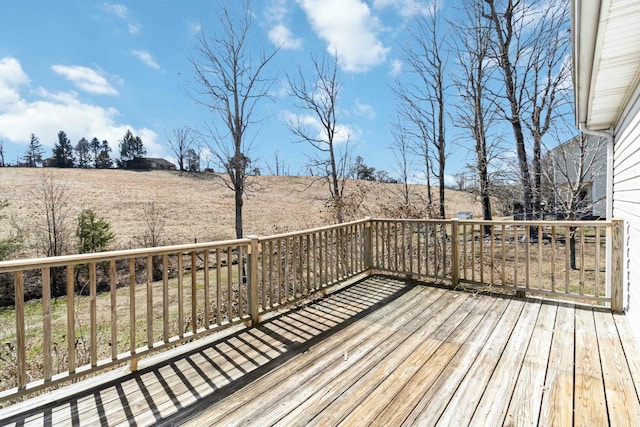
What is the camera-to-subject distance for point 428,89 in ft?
34.6

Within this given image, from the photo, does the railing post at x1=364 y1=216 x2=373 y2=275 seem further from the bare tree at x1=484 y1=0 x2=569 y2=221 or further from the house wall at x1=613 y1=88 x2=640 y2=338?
the bare tree at x1=484 y1=0 x2=569 y2=221

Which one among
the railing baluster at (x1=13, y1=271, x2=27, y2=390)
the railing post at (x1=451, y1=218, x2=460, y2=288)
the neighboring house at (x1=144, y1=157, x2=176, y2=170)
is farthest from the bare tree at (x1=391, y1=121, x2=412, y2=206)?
the neighboring house at (x1=144, y1=157, x2=176, y2=170)

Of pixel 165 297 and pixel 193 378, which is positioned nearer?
pixel 193 378

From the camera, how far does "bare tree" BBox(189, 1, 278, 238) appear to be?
780 centimetres

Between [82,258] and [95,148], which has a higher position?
[95,148]

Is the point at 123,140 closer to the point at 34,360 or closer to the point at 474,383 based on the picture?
the point at 34,360

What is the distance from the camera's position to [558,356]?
243cm

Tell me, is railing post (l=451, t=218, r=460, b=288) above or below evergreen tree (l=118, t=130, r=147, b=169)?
below

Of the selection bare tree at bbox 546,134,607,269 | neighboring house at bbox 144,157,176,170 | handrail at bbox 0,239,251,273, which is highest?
neighboring house at bbox 144,157,176,170

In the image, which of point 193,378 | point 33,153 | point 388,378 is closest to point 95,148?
point 33,153

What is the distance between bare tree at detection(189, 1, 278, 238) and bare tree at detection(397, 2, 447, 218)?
5349 mm

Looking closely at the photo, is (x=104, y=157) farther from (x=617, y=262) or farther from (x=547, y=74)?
(x=617, y=262)

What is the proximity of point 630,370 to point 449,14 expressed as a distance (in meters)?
10.5

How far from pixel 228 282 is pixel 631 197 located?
154 inches
